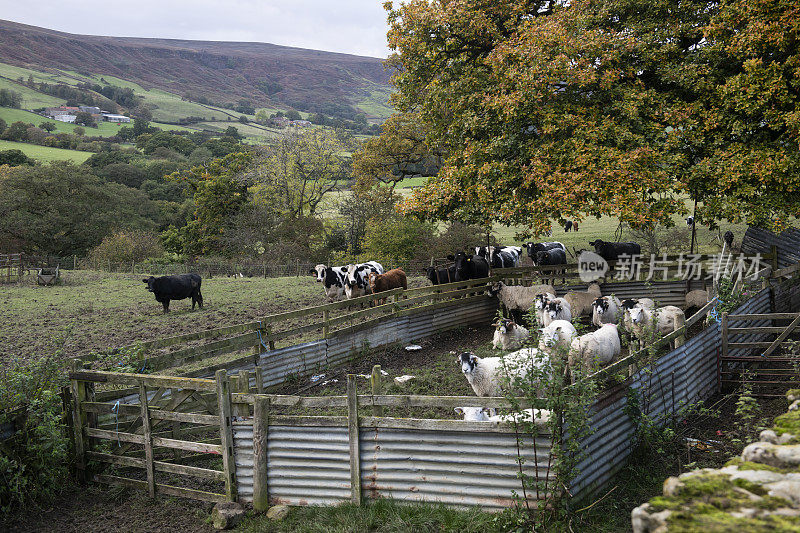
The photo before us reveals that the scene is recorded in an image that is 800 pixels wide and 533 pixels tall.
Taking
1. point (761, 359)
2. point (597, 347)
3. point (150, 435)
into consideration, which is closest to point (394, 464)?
point (150, 435)

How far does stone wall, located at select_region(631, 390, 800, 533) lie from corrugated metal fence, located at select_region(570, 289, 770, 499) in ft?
9.01

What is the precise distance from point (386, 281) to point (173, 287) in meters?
8.14

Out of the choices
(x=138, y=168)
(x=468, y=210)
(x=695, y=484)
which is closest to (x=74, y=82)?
(x=138, y=168)

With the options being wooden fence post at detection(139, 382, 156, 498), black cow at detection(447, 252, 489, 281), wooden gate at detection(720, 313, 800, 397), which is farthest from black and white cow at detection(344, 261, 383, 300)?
wooden fence post at detection(139, 382, 156, 498)

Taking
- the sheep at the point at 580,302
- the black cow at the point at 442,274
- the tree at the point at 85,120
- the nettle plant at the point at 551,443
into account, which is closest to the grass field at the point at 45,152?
the tree at the point at 85,120

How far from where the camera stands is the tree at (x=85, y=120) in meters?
110

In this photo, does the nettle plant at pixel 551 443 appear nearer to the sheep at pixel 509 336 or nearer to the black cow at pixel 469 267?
the sheep at pixel 509 336

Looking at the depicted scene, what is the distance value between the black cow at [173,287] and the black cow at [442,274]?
893 cm

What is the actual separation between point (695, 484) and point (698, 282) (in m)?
15.0

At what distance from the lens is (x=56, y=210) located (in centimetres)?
4178

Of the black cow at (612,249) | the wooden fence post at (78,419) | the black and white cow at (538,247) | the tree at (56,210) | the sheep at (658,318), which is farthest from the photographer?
the tree at (56,210)

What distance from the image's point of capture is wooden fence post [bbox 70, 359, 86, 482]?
6922mm

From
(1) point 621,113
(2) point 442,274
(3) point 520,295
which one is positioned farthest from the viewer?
(2) point 442,274

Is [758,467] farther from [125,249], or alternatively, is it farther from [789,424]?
[125,249]
